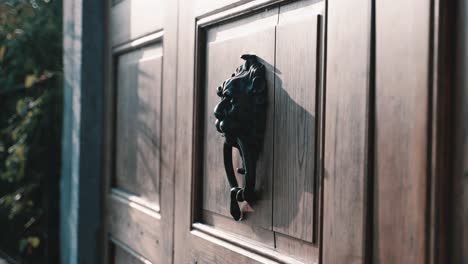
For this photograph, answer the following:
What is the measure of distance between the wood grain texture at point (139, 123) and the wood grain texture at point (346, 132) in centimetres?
86

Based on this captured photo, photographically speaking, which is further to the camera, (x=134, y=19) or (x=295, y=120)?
(x=134, y=19)

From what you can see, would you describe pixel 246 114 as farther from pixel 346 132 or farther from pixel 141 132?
pixel 141 132

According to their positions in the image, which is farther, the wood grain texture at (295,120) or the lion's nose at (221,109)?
the lion's nose at (221,109)

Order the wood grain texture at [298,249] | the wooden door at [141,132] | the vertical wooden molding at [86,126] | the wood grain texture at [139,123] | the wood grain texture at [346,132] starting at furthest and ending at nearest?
the vertical wooden molding at [86,126], the wood grain texture at [139,123], the wooden door at [141,132], the wood grain texture at [298,249], the wood grain texture at [346,132]

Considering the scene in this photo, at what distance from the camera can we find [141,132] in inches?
73.9

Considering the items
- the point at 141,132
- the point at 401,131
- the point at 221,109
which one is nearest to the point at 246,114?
the point at 221,109

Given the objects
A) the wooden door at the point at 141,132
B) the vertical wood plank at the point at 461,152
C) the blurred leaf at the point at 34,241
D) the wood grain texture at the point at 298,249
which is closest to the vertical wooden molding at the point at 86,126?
the wooden door at the point at 141,132

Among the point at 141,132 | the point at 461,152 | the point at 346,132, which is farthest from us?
the point at 141,132

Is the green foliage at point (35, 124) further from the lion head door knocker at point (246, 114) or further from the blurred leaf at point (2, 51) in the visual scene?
the lion head door knocker at point (246, 114)

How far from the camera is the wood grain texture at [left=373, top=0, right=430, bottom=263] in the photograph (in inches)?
30.0

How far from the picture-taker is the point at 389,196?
32.3 inches

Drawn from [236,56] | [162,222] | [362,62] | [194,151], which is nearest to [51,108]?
[162,222]

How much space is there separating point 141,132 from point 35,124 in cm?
107

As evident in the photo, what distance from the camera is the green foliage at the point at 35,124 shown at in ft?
8.98
